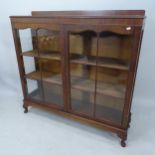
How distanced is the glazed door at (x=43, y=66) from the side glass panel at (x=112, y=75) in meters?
0.41

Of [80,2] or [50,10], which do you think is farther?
[50,10]

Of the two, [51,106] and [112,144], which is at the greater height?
[51,106]

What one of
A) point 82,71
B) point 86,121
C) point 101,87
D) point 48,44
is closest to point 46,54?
point 48,44

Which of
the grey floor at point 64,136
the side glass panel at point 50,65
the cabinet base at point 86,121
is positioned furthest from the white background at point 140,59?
the side glass panel at point 50,65

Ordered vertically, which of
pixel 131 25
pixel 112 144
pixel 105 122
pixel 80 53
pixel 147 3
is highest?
pixel 147 3

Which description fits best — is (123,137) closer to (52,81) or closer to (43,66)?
(52,81)

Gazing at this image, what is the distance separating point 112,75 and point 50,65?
0.69 m

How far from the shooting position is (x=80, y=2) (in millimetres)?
1747

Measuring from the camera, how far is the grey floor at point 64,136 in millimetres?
1492

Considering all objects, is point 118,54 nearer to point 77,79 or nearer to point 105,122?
point 77,79

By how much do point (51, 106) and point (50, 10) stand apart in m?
1.11

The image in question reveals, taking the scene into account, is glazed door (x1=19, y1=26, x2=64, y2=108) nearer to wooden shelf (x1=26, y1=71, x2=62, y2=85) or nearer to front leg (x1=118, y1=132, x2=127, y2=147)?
wooden shelf (x1=26, y1=71, x2=62, y2=85)

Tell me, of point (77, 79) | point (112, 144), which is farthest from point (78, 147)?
point (77, 79)

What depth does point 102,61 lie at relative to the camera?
1452 mm
